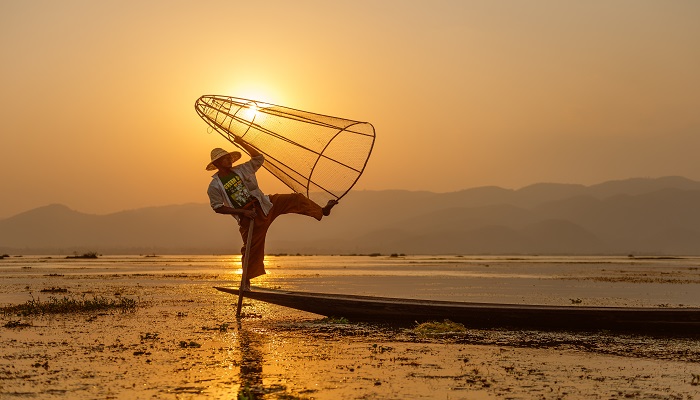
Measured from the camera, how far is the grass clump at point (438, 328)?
16.6m

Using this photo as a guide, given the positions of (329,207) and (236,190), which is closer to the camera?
(329,207)

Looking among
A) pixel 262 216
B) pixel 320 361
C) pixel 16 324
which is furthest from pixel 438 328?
pixel 16 324

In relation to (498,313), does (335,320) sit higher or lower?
lower

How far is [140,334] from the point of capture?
16.2m

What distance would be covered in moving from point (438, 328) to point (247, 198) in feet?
14.9

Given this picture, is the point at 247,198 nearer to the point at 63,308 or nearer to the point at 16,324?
the point at 16,324

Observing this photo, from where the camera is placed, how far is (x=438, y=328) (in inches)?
655

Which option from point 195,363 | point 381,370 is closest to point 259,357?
point 195,363

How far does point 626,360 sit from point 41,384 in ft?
27.2

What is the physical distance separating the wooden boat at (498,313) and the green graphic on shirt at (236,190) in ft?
7.70

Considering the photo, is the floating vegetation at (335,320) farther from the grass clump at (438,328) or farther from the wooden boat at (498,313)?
the grass clump at (438,328)

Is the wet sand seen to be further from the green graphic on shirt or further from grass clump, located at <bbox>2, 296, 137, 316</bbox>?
the green graphic on shirt

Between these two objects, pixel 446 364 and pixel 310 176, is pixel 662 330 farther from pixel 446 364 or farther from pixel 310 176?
pixel 310 176

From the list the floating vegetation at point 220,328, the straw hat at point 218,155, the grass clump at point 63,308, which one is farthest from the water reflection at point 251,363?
the grass clump at point 63,308
